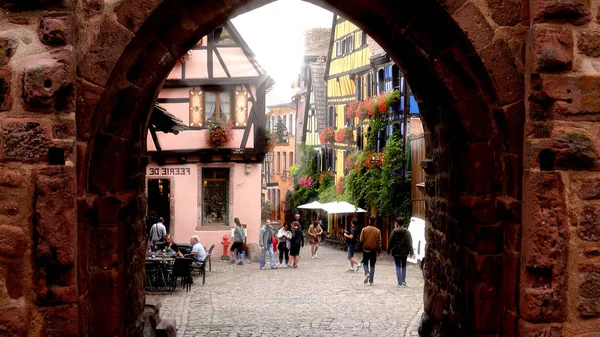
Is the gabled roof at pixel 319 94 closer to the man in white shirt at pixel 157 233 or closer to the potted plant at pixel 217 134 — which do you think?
the potted plant at pixel 217 134

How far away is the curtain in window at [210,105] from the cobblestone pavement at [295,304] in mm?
4281

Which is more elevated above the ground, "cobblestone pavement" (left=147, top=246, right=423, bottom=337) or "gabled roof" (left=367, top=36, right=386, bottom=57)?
"gabled roof" (left=367, top=36, right=386, bottom=57)

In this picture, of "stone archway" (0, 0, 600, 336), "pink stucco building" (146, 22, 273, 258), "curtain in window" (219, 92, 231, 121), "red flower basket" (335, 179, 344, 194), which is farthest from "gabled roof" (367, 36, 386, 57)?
"stone archway" (0, 0, 600, 336)

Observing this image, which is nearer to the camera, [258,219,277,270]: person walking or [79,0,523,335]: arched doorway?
[79,0,523,335]: arched doorway

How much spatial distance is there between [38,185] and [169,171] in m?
16.4

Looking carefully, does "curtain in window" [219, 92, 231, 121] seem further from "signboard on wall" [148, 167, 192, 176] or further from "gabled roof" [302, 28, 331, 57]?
"gabled roof" [302, 28, 331, 57]

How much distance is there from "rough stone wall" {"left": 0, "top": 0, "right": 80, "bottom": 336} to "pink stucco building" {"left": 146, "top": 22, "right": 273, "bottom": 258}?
51.4 feet

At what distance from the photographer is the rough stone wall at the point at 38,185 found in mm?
4223

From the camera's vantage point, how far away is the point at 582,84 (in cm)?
439

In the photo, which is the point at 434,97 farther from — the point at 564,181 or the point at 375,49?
the point at 375,49

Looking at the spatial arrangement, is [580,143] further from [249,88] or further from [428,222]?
[249,88]

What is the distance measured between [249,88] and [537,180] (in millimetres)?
16300

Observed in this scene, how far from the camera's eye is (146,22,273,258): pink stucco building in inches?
786

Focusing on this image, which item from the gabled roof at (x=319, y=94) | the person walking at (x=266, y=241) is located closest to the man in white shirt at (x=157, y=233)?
the person walking at (x=266, y=241)
